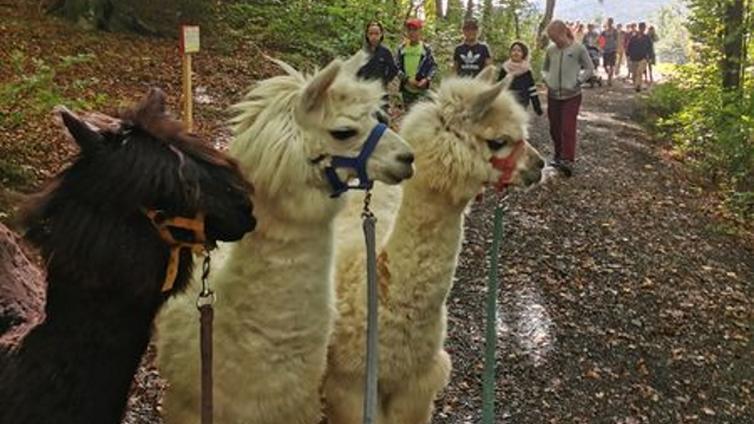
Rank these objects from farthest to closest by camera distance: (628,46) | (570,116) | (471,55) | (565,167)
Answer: (628,46), (565,167), (570,116), (471,55)

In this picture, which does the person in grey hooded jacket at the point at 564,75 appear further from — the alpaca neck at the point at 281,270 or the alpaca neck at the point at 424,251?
the alpaca neck at the point at 281,270

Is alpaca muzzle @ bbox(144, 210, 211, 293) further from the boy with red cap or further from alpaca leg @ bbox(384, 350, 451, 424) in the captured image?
the boy with red cap

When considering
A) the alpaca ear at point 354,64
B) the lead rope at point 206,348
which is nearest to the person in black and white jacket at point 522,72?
the alpaca ear at point 354,64

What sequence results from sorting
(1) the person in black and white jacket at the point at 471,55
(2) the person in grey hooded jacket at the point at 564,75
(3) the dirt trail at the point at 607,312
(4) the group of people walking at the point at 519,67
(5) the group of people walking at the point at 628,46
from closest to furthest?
1. (3) the dirt trail at the point at 607,312
2. (4) the group of people walking at the point at 519,67
3. (1) the person in black and white jacket at the point at 471,55
4. (2) the person in grey hooded jacket at the point at 564,75
5. (5) the group of people walking at the point at 628,46

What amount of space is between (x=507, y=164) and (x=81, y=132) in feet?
7.34

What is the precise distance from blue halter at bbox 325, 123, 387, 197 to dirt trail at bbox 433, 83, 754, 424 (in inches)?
48.2

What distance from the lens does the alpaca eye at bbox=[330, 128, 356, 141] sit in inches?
110

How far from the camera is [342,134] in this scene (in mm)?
2809

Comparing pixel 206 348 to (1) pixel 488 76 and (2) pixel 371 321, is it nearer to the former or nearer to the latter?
(2) pixel 371 321

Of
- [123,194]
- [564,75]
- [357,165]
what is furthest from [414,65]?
[123,194]

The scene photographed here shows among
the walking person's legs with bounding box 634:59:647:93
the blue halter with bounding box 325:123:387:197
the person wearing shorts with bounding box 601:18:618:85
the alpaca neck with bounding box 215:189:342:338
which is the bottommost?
the alpaca neck with bounding box 215:189:342:338

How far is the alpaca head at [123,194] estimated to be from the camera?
1.96 m

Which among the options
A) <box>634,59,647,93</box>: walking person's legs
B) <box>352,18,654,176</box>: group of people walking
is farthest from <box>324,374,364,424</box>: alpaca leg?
<box>634,59,647,93</box>: walking person's legs

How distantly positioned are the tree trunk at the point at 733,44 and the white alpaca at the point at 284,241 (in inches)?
478
